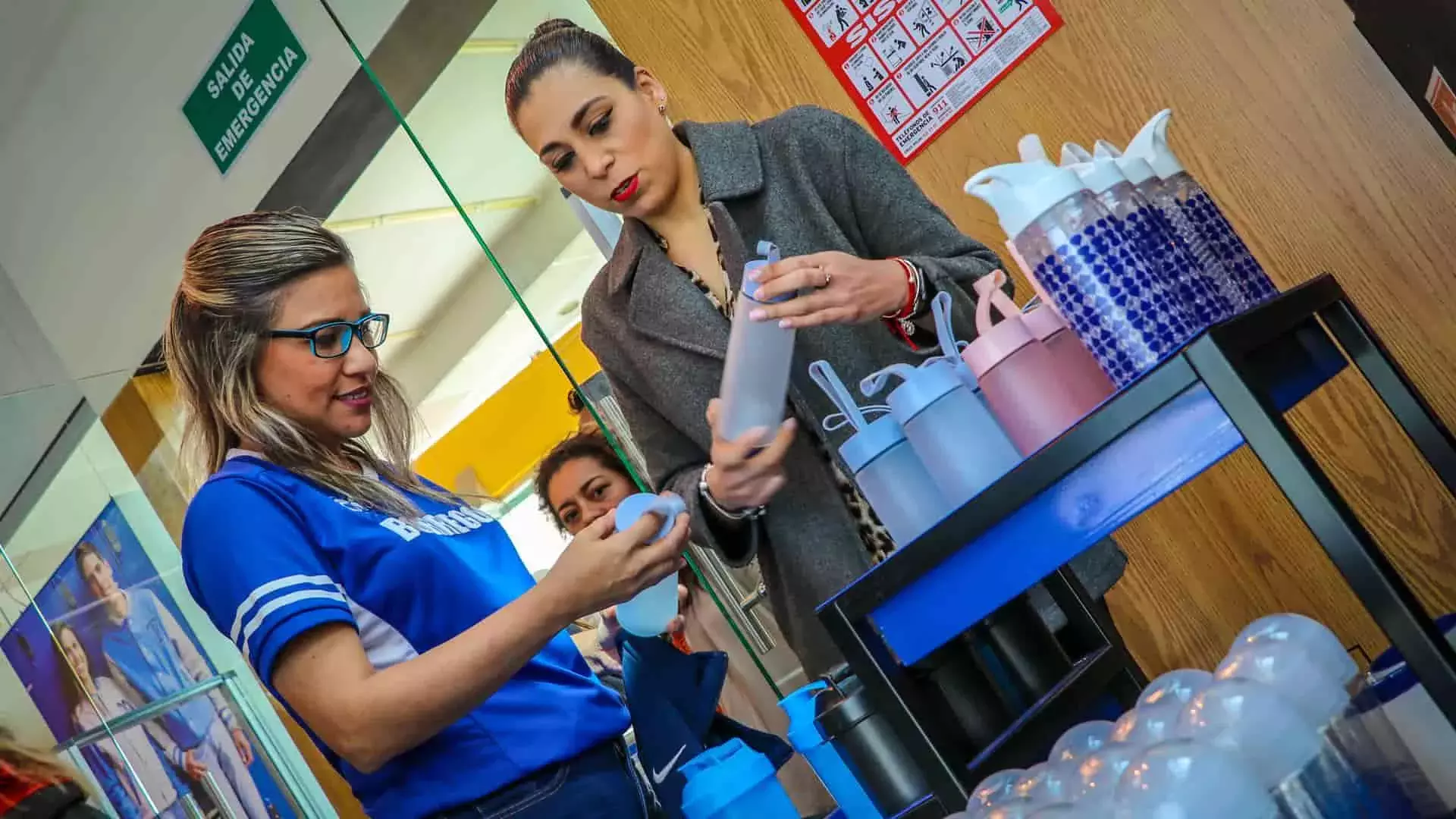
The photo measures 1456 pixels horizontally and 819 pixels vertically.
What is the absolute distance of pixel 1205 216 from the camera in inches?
44.5

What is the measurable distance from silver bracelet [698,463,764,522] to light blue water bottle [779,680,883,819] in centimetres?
23

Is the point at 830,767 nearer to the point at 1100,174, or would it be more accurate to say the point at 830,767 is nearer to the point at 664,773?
the point at 664,773

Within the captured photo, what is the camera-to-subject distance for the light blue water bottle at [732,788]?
150 centimetres

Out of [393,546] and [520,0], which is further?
→ [520,0]

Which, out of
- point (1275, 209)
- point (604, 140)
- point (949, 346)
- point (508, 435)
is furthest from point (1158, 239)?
point (508, 435)

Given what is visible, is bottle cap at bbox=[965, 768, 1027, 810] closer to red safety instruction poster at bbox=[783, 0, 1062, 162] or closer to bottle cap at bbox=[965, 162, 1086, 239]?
bottle cap at bbox=[965, 162, 1086, 239]

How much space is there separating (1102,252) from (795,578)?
74 centimetres

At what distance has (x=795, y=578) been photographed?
1.66m

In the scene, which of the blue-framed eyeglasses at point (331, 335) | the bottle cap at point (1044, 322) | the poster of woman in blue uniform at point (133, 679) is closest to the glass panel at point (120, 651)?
the poster of woman in blue uniform at point (133, 679)

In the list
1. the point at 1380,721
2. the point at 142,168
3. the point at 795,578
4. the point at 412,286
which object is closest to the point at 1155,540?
the point at 795,578

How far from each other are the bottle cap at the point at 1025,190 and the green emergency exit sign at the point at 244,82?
99.4 inches

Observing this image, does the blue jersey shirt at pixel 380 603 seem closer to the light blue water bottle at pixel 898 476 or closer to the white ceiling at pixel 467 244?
the light blue water bottle at pixel 898 476

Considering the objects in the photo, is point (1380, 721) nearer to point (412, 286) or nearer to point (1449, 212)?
point (1449, 212)

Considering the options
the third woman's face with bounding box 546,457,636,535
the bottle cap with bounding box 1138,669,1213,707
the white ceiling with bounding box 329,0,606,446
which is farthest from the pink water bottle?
the third woman's face with bounding box 546,457,636,535
